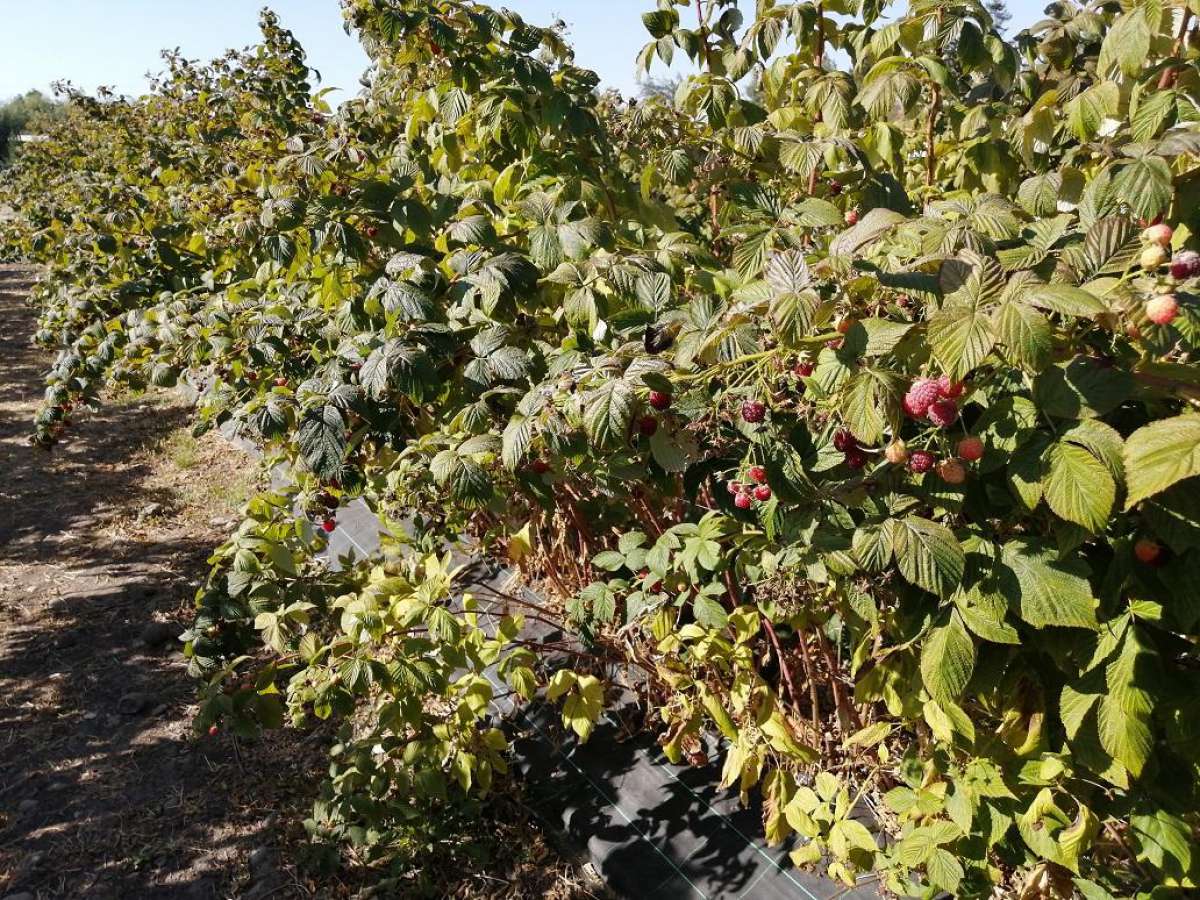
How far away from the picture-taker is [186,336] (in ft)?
9.78

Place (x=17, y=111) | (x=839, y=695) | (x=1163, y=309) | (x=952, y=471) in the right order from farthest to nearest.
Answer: (x=17, y=111) → (x=839, y=695) → (x=952, y=471) → (x=1163, y=309)

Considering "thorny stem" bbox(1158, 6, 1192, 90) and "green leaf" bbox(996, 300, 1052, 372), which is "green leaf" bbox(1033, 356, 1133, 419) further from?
"thorny stem" bbox(1158, 6, 1192, 90)

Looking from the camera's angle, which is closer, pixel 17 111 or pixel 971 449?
pixel 971 449

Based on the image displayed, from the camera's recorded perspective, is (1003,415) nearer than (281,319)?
Yes

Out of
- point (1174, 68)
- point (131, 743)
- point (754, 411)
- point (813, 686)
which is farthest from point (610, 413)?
point (131, 743)

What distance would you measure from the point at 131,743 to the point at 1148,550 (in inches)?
129

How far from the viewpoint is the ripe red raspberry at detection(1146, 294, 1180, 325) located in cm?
82

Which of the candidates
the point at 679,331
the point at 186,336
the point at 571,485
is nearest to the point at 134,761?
the point at 186,336

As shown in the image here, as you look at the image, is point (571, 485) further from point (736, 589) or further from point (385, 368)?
point (385, 368)

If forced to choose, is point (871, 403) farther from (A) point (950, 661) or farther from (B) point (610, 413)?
(A) point (950, 661)

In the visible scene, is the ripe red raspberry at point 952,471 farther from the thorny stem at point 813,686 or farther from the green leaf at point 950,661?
the thorny stem at point 813,686

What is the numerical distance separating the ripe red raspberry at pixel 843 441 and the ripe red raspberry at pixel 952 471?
161 mm

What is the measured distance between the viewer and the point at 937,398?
38.4 inches

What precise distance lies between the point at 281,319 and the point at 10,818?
1971 millimetres
